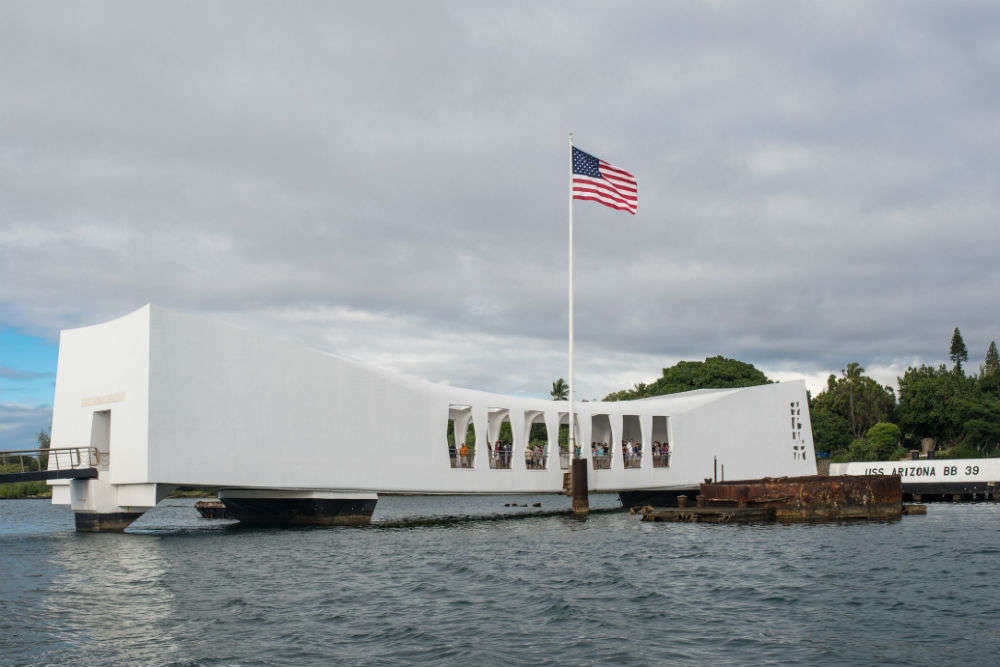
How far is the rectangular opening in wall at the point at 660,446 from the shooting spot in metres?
43.5

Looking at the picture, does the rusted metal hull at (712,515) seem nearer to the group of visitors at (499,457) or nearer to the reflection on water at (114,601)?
the group of visitors at (499,457)

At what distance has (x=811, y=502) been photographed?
31109mm

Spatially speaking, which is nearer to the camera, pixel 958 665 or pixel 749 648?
pixel 958 665

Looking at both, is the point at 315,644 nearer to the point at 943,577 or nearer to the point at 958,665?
the point at 958,665

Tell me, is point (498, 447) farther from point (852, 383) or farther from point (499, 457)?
point (852, 383)

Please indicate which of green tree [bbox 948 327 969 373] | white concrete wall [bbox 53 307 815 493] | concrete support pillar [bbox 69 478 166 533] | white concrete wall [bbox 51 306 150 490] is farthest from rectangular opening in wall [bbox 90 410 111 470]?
green tree [bbox 948 327 969 373]

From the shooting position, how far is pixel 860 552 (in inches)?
840

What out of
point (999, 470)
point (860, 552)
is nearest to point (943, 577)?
point (860, 552)

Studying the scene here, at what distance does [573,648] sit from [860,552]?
1242cm

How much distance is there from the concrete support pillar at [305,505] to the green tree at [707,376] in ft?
153

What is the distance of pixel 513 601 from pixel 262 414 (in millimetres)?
17307

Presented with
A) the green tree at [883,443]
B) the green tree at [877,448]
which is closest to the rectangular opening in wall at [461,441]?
the green tree at [877,448]

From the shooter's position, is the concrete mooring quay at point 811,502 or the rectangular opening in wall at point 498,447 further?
the rectangular opening in wall at point 498,447

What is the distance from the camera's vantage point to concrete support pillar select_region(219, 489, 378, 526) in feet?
106
